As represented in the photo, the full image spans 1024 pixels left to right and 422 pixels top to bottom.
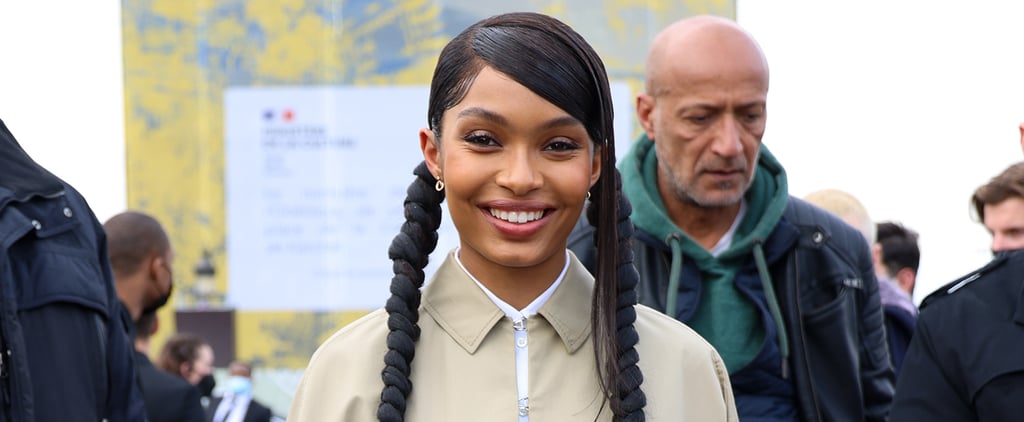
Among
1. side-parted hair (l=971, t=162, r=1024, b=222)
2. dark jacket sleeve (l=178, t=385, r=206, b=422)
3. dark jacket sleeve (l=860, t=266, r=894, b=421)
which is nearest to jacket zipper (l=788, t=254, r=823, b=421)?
dark jacket sleeve (l=860, t=266, r=894, b=421)

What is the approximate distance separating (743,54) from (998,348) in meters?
1.09

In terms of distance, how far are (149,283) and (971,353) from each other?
110 inches

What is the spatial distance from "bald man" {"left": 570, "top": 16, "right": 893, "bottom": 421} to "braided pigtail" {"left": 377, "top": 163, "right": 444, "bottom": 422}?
1.20 metres

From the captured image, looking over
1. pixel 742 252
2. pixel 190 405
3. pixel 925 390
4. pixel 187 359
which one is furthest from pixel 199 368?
pixel 925 390

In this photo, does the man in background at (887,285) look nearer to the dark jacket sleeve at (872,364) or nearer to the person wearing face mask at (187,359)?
the dark jacket sleeve at (872,364)

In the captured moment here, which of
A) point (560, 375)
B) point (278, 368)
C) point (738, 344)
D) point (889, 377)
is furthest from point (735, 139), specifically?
point (278, 368)

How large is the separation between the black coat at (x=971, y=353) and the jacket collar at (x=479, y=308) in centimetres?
99

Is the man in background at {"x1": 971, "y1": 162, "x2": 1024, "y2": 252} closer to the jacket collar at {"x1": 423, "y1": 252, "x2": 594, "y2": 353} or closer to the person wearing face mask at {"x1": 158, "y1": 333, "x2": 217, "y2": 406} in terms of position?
the jacket collar at {"x1": 423, "y1": 252, "x2": 594, "y2": 353}

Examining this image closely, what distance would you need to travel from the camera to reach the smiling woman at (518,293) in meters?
2.28

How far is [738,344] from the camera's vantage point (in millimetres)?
3670

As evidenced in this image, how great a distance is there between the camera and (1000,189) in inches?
173

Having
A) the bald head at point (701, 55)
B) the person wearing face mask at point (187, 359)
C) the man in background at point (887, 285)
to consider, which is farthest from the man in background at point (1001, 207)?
the person wearing face mask at point (187, 359)

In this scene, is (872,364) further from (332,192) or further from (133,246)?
(332,192)

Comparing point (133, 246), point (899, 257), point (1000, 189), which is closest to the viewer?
point (1000, 189)
